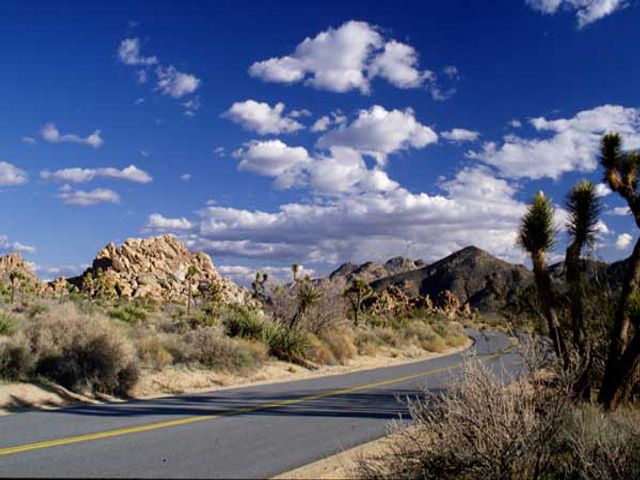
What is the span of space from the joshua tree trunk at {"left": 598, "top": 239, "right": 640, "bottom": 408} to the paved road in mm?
1922

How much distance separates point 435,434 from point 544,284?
7.36 metres

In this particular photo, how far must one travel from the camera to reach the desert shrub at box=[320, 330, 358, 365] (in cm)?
2664

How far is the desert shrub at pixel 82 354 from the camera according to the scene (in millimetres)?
15046

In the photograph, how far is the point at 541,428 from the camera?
643 centimetres

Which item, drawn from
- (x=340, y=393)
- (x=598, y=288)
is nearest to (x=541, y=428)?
(x=598, y=288)

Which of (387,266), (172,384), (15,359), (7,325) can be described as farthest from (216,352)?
(387,266)

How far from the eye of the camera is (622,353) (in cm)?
1125

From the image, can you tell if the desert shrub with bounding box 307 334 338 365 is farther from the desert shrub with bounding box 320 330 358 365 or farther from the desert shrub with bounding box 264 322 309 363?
the desert shrub with bounding box 320 330 358 365

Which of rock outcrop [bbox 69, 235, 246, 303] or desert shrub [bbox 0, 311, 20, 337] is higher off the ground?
rock outcrop [bbox 69, 235, 246, 303]

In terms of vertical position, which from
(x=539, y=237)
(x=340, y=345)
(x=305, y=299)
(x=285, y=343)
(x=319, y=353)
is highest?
(x=539, y=237)

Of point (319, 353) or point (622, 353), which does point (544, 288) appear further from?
point (319, 353)

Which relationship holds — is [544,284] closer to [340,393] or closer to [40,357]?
[340,393]

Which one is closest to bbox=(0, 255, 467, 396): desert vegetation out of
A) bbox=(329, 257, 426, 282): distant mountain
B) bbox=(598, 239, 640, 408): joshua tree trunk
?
bbox=(598, 239, 640, 408): joshua tree trunk

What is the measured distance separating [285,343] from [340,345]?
3.95m
